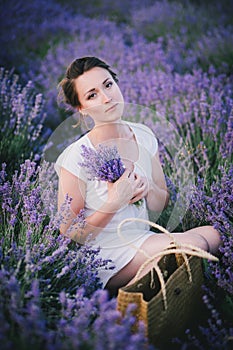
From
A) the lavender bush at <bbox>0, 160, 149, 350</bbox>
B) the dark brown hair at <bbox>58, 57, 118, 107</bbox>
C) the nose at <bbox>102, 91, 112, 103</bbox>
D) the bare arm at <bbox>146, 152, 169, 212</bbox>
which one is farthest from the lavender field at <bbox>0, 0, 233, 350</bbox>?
the nose at <bbox>102, 91, 112, 103</bbox>

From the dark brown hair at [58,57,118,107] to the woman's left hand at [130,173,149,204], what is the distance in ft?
1.41

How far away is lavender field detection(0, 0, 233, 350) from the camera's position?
1.47 m

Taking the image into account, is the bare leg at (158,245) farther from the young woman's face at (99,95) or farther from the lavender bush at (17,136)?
the lavender bush at (17,136)

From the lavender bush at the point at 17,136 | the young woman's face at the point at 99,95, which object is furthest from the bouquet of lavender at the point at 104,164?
the lavender bush at the point at 17,136

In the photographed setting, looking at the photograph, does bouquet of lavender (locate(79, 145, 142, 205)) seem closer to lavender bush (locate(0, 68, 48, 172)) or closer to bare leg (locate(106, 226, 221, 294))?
bare leg (locate(106, 226, 221, 294))

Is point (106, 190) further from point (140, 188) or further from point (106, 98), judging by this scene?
point (106, 98)

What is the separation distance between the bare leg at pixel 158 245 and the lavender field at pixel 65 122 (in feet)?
0.18

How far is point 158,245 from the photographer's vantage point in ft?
6.17

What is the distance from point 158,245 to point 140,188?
0.83ft

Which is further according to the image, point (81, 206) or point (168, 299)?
point (81, 206)

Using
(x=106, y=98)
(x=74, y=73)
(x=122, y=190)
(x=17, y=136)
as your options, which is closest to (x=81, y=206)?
(x=122, y=190)

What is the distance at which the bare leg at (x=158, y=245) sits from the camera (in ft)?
6.15


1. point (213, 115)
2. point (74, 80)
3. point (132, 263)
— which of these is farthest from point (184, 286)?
point (213, 115)

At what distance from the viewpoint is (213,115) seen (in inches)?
108
